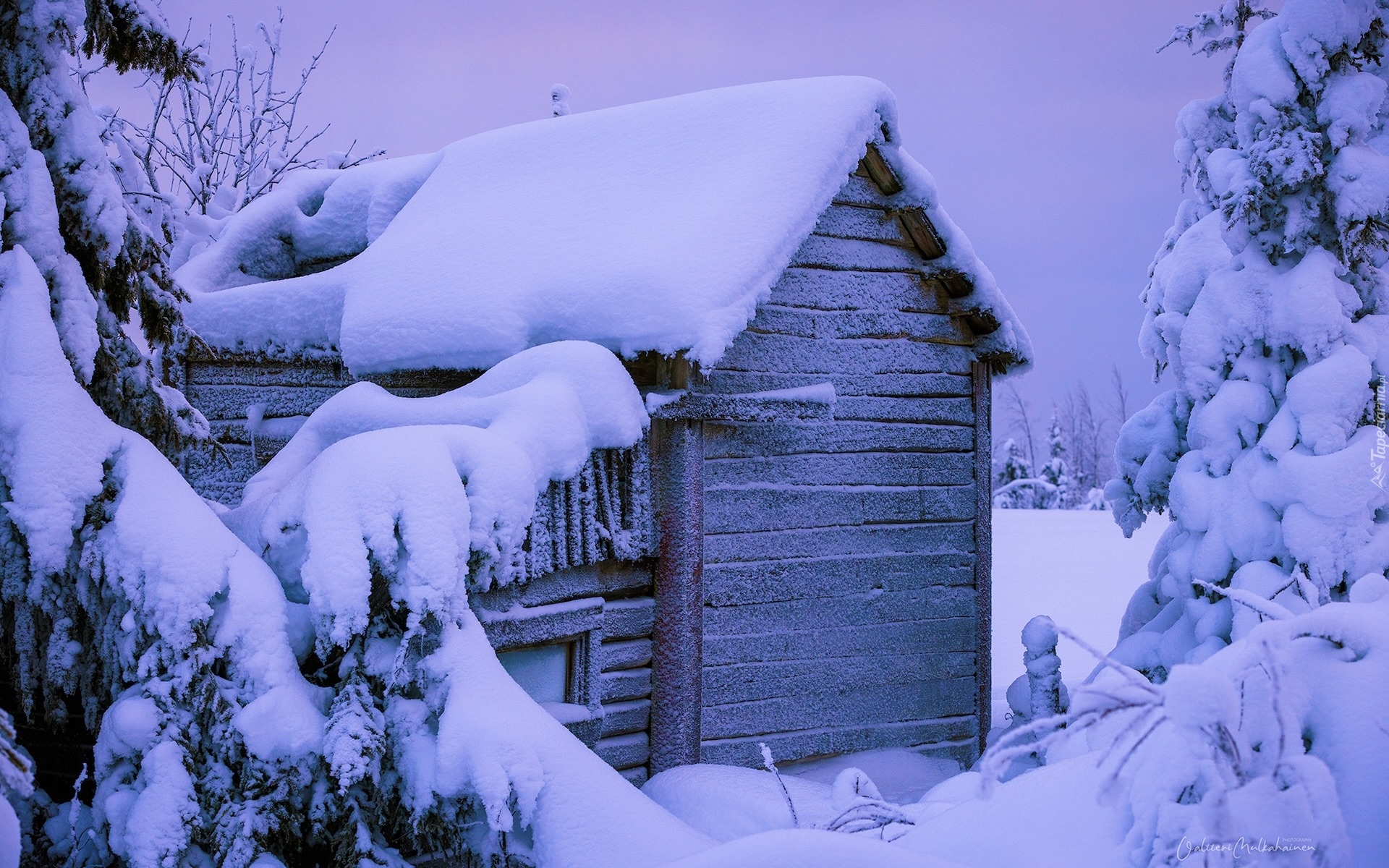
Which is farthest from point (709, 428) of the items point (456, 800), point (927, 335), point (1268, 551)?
point (1268, 551)

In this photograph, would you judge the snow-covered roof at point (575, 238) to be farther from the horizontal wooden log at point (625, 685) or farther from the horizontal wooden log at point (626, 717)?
the horizontal wooden log at point (626, 717)

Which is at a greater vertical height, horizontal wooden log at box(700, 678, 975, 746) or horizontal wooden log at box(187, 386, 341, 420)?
horizontal wooden log at box(187, 386, 341, 420)

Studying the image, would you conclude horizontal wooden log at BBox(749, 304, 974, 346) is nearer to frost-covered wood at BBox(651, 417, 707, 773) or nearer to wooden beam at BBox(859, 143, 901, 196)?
wooden beam at BBox(859, 143, 901, 196)

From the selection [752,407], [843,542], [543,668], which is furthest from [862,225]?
[543,668]

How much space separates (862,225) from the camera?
25.6ft

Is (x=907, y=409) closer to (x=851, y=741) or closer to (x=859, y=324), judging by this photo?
(x=859, y=324)

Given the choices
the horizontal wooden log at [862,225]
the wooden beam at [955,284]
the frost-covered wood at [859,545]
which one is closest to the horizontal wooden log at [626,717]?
the frost-covered wood at [859,545]

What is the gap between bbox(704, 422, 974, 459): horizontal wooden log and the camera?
695 cm

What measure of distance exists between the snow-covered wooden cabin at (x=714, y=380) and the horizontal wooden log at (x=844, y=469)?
1.0 inches

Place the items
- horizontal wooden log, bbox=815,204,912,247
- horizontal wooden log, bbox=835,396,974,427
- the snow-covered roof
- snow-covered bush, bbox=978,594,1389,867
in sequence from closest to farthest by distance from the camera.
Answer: snow-covered bush, bbox=978,594,1389,867, the snow-covered roof, horizontal wooden log, bbox=815,204,912,247, horizontal wooden log, bbox=835,396,974,427

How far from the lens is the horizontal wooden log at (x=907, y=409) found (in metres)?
7.75

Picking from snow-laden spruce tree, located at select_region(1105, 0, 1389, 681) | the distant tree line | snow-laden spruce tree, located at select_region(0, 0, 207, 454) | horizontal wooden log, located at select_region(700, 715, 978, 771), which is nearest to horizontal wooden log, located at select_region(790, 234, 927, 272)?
snow-laden spruce tree, located at select_region(1105, 0, 1389, 681)

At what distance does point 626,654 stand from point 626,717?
39cm

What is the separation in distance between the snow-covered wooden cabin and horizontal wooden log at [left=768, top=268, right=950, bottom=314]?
2 cm
